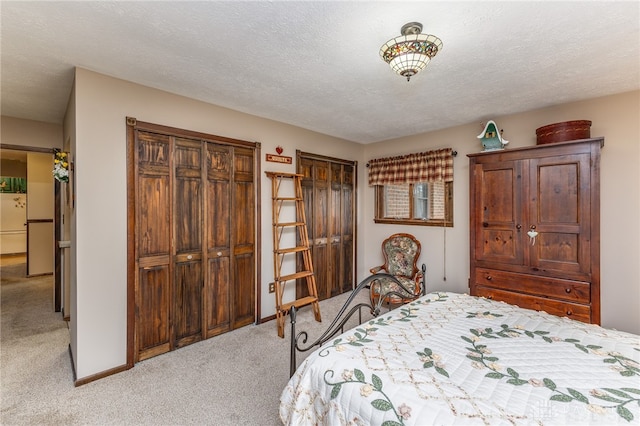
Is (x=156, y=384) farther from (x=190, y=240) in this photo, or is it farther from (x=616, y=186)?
(x=616, y=186)

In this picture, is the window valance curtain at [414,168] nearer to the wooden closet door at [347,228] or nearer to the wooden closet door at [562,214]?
the wooden closet door at [347,228]

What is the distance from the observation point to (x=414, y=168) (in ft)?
13.8

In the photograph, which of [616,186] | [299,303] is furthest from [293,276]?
[616,186]

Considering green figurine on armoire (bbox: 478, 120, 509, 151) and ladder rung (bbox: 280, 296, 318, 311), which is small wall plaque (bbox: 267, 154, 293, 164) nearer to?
ladder rung (bbox: 280, 296, 318, 311)

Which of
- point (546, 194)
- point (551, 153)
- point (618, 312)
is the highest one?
point (551, 153)

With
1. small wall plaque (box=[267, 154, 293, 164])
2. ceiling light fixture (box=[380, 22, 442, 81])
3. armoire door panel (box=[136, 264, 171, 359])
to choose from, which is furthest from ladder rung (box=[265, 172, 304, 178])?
ceiling light fixture (box=[380, 22, 442, 81])

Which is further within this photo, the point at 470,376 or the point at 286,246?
the point at 286,246

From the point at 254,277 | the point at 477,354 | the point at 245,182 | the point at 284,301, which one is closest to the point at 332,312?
the point at 284,301

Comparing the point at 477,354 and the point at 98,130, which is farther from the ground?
the point at 98,130

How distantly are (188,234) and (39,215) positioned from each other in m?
5.79

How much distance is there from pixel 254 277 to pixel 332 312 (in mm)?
1222

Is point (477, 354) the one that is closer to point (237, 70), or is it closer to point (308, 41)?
point (308, 41)

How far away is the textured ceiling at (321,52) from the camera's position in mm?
1602

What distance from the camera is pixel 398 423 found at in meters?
1.02
